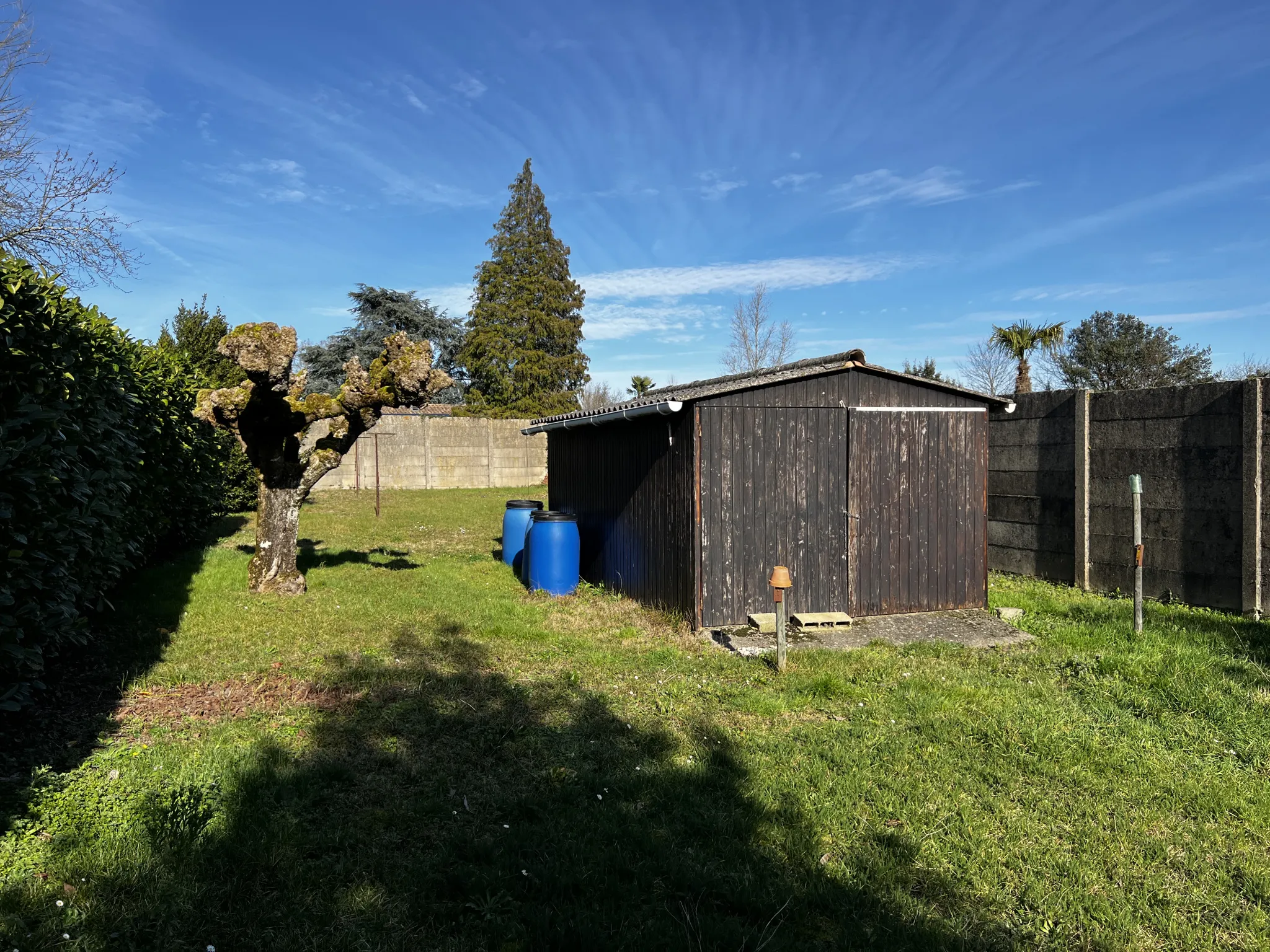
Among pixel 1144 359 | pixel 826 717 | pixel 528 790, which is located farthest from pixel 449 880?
pixel 1144 359

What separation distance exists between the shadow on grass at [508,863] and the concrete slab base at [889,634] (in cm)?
219

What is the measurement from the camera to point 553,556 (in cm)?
838

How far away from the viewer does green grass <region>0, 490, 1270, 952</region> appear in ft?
8.76

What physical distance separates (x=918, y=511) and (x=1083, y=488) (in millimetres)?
2201

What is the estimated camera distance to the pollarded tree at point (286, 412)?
23.1 feet

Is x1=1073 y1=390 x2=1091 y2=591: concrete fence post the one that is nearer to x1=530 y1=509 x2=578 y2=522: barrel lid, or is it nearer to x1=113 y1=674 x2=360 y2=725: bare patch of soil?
x1=530 y1=509 x2=578 y2=522: barrel lid

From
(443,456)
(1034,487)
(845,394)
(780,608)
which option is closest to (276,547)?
(780,608)

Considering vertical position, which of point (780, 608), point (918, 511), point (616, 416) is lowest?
point (780, 608)

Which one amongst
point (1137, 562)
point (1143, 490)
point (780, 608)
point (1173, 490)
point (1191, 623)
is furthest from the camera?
point (1143, 490)

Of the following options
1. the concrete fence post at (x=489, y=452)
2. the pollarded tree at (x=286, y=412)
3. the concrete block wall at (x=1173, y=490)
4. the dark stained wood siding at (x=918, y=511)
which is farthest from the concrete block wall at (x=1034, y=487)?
the concrete fence post at (x=489, y=452)

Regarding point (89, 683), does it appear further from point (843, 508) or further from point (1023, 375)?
point (1023, 375)

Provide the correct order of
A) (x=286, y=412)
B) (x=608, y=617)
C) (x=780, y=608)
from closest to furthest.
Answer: (x=780, y=608) < (x=608, y=617) < (x=286, y=412)

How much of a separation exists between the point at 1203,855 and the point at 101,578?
676 centimetres

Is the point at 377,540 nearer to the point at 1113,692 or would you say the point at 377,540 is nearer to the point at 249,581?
the point at 249,581
